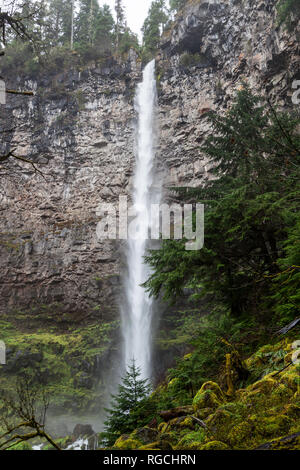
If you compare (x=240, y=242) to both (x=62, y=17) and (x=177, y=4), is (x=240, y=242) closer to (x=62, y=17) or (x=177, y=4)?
(x=177, y=4)

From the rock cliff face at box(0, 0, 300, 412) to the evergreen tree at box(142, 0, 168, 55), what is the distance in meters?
1.56

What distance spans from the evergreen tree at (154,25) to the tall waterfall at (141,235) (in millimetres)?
2354

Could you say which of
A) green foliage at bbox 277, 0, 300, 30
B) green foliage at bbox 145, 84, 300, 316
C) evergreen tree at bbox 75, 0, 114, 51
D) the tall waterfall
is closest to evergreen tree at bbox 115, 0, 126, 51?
evergreen tree at bbox 75, 0, 114, 51

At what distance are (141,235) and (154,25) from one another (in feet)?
67.5

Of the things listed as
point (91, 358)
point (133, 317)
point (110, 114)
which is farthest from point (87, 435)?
point (110, 114)

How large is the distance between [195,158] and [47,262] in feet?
43.4

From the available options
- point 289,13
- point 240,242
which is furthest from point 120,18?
point 240,242

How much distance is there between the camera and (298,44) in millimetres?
13727

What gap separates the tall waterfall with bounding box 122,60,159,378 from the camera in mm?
18116

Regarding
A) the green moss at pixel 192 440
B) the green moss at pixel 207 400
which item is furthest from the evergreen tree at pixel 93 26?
the green moss at pixel 192 440

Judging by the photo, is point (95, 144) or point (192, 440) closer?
point (192, 440)

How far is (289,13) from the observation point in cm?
1288

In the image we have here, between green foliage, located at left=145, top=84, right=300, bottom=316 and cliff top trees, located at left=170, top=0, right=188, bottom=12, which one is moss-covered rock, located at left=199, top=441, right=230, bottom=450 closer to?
green foliage, located at left=145, top=84, right=300, bottom=316

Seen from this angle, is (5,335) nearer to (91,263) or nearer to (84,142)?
(91,263)
